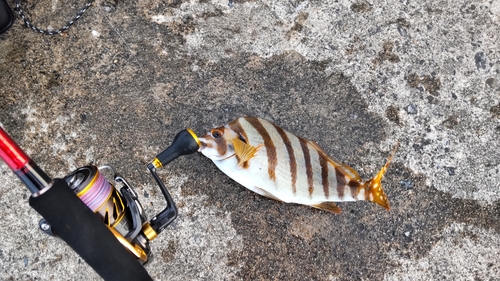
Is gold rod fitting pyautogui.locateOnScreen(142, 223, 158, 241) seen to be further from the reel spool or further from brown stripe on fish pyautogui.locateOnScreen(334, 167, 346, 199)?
brown stripe on fish pyautogui.locateOnScreen(334, 167, 346, 199)

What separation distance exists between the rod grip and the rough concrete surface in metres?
0.75

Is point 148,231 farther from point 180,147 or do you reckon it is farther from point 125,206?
point 180,147

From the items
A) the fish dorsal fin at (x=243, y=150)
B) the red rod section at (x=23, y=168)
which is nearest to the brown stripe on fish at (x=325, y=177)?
the fish dorsal fin at (x=243, y=150)

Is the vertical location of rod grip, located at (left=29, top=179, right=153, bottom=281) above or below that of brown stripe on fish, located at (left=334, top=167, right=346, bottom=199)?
above

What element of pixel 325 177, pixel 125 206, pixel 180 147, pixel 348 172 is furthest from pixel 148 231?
pixel 348 172

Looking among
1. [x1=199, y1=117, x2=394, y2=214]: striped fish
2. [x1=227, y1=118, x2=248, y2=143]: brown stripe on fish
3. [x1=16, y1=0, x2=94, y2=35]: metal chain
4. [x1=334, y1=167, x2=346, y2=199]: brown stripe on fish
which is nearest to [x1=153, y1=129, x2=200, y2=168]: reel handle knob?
[x1=199, y1=117, x2=394, y2=214]: striped fish

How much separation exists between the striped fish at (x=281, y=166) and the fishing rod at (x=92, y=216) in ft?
1.40

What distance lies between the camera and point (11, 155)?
1548mm

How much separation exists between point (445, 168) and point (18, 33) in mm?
2684

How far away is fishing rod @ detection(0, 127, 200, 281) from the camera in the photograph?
61.2 inches

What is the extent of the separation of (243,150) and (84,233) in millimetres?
879

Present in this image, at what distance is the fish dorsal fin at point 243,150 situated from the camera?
2.21 meters

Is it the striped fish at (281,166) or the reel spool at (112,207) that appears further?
the striped fish at (281,166)

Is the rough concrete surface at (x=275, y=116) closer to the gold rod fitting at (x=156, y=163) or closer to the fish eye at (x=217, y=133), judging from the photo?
the fish eye at (x=217, y=133)
